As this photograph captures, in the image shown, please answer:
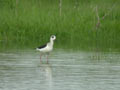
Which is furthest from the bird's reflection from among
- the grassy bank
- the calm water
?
the grassy bank

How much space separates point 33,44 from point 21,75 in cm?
910

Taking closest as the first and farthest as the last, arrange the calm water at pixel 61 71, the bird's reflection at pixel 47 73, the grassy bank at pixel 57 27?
the calm water at pixel 61 71 < the bird's reflection at pixel 47 73 < the grassy bank at pixel 57 27

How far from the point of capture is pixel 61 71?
14719mm

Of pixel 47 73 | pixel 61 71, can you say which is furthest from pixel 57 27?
pixel 47 73

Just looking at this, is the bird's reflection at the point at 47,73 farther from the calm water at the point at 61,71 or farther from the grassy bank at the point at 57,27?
the grassy bank at the point at 57,27

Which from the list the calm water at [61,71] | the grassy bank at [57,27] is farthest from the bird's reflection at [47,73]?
the grassy bank at [57,27]

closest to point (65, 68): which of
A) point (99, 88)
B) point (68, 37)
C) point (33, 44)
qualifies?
point (99, 88)

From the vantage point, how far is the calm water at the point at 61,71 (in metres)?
12.3

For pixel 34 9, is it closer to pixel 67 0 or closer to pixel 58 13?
pixel 58 13

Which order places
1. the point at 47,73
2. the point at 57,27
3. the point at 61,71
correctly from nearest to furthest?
1. the point at 47,73
2. the point at 61,71
3. the point at 57,27

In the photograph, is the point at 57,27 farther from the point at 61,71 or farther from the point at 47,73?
the point at 47,73

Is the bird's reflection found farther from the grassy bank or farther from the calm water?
the grassy bank

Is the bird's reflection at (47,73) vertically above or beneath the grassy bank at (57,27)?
above

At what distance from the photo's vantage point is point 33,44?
2288cm
